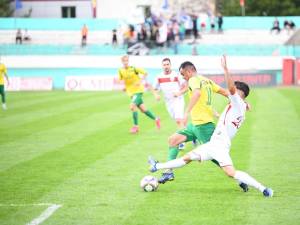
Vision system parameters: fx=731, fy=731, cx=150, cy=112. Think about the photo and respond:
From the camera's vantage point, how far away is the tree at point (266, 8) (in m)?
71.2

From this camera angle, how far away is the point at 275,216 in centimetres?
1009

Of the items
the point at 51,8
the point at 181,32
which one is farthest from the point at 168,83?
the point at 51,8

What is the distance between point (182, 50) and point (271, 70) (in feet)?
24.7

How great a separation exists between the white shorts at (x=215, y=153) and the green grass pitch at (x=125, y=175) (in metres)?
0.58

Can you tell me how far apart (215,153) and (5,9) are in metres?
59.0

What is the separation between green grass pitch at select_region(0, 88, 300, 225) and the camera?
10211mm

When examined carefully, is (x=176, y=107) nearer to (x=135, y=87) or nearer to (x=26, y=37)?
(x=135, y=87)

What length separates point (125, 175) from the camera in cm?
1355

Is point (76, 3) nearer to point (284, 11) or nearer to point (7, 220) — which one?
point (284, 11)

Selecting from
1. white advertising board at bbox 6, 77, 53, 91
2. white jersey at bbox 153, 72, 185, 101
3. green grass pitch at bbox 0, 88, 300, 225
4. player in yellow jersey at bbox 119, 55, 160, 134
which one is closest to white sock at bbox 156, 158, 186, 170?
green grass pitch at bbox 0, 88, 300, 225

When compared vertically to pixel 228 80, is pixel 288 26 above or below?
below

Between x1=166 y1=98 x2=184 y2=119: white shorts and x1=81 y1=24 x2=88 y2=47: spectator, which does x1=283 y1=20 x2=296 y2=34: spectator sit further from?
x1=166 y1=98 x2=184 y2=119: white shorts

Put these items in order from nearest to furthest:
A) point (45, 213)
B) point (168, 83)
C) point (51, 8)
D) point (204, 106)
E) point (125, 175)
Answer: point (45, 213)
point (204, 106)
point (125, 175)
point (168, 83)
point (51, 8)

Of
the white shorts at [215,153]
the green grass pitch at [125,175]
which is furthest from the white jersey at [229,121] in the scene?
the green grass pitch at [125,175]
